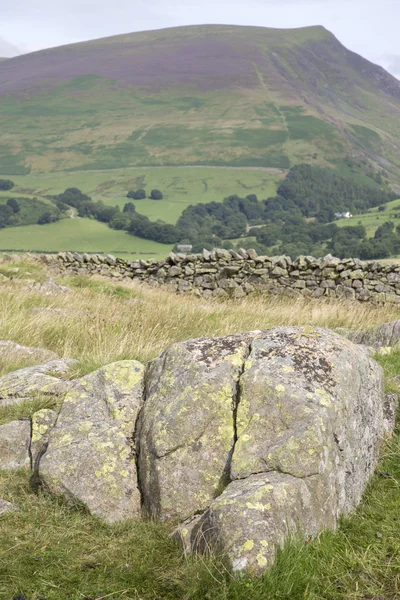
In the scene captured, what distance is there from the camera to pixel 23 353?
26.4 feet

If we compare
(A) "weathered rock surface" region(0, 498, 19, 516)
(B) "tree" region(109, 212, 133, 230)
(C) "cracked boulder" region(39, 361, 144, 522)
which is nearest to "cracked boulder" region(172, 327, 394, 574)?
(C) "cracked boulder" region(39, 361, 144, 522)

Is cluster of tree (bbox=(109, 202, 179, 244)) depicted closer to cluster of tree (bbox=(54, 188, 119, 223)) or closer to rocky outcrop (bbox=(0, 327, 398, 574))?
cluster of tree (bbox=(54, 188, 119, 223))

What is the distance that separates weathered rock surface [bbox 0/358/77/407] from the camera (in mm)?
5848

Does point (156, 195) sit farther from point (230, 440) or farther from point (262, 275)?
point (230, 440)

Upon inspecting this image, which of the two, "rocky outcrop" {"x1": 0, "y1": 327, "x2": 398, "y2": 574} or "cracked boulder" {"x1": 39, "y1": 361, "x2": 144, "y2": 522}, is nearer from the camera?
"rocky outcrop" {"x1": 0, "y1": 327, "x2": 398, "y2": 574}

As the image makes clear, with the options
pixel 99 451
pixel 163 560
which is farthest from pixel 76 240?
pixel 163 560

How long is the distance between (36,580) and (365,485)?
8.89 ft

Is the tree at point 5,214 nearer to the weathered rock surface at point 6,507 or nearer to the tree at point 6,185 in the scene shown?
the tree at point 6,185

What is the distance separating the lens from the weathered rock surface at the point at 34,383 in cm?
585

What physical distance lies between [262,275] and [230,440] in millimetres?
16552

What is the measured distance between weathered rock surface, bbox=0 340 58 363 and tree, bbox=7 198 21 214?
12011cm

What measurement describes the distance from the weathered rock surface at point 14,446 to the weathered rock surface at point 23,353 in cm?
247

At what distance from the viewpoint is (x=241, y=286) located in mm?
21078

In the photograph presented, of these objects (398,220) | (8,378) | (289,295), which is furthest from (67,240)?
(8,378)
